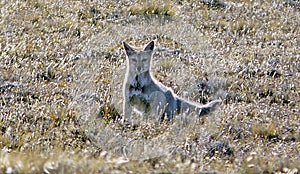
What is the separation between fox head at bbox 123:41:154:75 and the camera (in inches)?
368

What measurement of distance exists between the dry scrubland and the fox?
32 centimetres

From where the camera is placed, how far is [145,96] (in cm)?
930

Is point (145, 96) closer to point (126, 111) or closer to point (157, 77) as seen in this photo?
point (126, 111)

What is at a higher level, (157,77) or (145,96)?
(145,96)

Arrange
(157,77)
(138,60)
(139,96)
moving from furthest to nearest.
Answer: (157,77) → (138,60) → (139,96)

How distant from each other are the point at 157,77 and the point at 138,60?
2.83m

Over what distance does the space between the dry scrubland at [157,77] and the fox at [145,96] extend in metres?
0.32

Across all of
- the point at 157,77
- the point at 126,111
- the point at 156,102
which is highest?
the point at 156,102

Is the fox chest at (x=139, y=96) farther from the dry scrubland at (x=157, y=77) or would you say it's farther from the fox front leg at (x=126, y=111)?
the dry scrubland at (x=157, y=77)

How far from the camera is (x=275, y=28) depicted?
55.7ft

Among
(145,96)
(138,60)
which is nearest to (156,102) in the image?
(145,96)

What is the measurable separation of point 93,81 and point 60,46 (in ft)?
8.91

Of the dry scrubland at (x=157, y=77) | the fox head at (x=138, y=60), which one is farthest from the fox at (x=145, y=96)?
the dry scrubland at (x=157, y=77)

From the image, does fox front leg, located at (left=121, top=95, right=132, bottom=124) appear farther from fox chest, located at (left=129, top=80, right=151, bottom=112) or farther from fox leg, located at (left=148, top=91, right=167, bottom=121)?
fox leg, located at (left=148, top=91, right=167, bottom=121)
